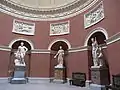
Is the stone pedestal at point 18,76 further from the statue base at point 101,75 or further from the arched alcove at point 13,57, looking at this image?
the statue base at point 101,75

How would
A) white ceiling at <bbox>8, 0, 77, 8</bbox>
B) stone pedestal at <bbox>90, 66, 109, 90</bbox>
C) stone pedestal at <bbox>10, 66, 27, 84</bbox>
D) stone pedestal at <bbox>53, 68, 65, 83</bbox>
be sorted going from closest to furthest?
stone pedestal at <bbox>90, 66, 109, 90</bbox> < stone pedestal at <bbox>10, 66, 27, 84</bbox> < stone pedestal at <bbox>53, 68, 65, 83</bbox> < white ceiling at <bbox>8, 0, 77, 8</bbox>

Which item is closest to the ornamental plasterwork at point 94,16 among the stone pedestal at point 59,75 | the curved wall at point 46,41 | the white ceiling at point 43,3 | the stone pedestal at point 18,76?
the curved wall at point 46,41

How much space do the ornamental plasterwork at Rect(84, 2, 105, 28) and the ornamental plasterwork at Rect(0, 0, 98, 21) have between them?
0.63 m

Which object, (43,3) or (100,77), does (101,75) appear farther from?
(43,3)

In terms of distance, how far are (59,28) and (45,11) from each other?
192 cm

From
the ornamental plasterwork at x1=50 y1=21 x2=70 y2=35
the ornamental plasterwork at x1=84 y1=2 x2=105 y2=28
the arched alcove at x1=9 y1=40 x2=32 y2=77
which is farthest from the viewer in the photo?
the ornamental plasterwork at x1=50 y1=21 x2=70 y2=35

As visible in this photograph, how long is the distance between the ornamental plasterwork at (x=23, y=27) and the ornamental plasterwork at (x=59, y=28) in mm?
1527

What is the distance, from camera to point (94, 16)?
8547 mm

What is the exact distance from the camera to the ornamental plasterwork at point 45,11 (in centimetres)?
994

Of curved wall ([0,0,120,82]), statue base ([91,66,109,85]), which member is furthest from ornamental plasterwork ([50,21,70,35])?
statue base ([91,66,109,85])

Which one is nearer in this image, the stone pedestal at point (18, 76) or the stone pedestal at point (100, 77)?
the stone pedestal at point (100, 77)

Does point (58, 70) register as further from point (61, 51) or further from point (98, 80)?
point (98, 80)

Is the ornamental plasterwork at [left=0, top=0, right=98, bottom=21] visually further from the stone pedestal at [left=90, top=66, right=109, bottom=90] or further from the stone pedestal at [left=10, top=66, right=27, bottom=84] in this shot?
the stone pedestal at [left=90, top=66, right=109, bottom=90]

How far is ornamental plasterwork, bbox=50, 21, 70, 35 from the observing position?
35.3ft
